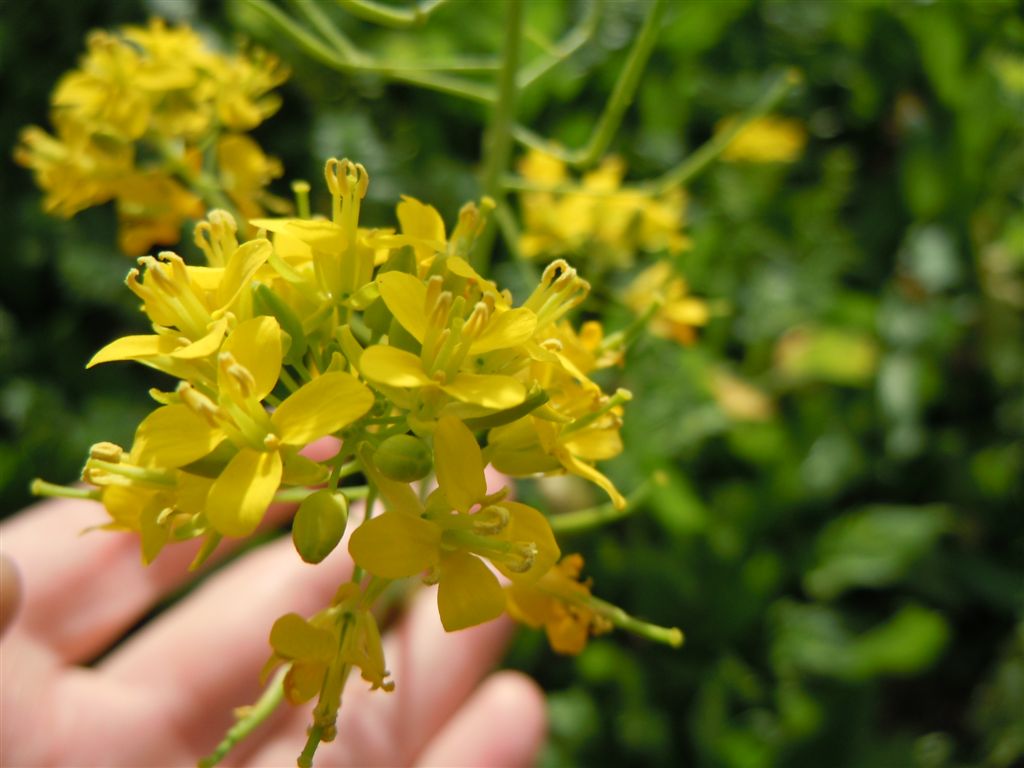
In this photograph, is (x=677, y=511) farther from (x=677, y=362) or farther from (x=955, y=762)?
(x=955, y=762)

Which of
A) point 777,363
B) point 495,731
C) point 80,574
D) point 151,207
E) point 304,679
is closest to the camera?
point 304,679

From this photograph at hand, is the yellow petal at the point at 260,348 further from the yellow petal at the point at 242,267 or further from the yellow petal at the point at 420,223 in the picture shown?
the yellow petal at the point at 420,223

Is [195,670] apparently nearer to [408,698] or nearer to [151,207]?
[408,698]

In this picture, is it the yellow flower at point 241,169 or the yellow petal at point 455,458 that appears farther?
the yellow flower at point 241,169

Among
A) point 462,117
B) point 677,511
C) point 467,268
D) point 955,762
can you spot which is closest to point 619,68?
point 462,117

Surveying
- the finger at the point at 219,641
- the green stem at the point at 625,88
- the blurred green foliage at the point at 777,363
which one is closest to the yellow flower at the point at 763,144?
the blurred green foliage at the point at 777,363

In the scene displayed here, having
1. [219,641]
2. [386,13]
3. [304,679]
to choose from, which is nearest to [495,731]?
[219,641]

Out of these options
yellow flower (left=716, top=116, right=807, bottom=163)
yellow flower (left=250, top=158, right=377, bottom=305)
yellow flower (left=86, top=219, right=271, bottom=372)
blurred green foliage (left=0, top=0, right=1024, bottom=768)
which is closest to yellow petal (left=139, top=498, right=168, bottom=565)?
yellow flower (left=86, top=219, right=271, bottom=372)
